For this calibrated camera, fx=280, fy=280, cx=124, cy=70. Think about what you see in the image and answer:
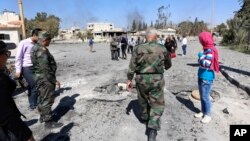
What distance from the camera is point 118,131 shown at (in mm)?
5090

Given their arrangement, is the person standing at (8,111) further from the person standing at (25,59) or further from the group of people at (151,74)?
the person standing at (25,59)

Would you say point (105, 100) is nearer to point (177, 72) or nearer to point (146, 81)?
point (146, 81)

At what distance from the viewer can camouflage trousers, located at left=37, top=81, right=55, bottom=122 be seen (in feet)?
16.5

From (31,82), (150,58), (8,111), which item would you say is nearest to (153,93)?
(150,58)

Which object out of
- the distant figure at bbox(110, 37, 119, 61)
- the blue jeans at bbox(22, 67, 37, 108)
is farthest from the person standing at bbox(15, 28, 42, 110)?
the distant figure at bbox(110, 37, 119, 61)

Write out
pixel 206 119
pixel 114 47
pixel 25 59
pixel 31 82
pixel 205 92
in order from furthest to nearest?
pixel 114 47 → pixel 31 82 → pixel 25 59 → pixel 206 119 → pixel 205 92

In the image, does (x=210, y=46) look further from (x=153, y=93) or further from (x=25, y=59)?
(x=25, y=59)

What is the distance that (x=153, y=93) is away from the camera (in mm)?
4590

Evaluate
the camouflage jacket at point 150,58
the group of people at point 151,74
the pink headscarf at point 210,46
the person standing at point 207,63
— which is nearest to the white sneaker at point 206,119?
the person standing at point 207,63

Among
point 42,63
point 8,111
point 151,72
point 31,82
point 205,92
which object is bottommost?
point 205,92

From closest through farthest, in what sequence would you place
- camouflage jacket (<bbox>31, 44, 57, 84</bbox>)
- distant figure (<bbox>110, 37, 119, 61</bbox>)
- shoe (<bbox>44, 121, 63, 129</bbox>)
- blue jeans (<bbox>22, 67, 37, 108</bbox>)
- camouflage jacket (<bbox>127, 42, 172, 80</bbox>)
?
camouflage jacket (<bbox>127, 42, 172, 80</bbox>)
camouflage jacket (<bbox>31, 44, 57, 84</bbox>)
shoe (<bbox>44, 121, 63, 129</bbox>)
blue jeans (<bbox>22, 67, 37, 108</bbox>)
distant figure (<bbox>110, 37, 119, 61</bbox>)

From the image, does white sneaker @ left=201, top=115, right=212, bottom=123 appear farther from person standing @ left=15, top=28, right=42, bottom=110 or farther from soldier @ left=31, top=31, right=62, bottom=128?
person standing @ left=15, top=28, right=42, bottom=110

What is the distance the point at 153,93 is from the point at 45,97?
1.95 meters

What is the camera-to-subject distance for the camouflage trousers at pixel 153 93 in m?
4.53
